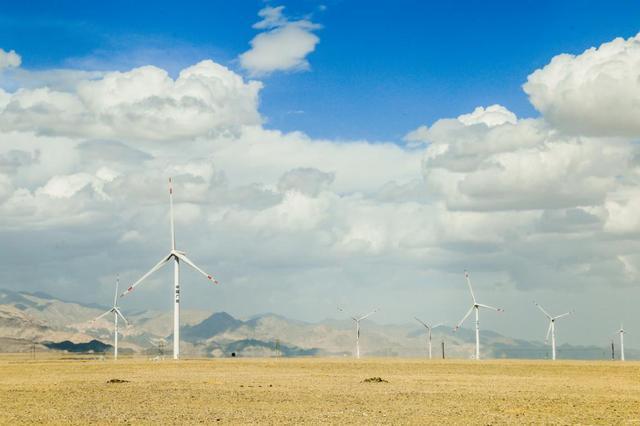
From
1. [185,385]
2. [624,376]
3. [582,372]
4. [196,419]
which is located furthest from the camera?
[582,372]

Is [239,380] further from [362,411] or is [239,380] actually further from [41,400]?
[362,411]

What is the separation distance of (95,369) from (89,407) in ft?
231

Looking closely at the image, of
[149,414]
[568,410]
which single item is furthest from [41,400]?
[568,410]

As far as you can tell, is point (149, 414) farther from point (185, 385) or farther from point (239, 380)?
point (239, 380)

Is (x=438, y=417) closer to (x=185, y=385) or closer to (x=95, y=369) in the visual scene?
(x=185, y=385)

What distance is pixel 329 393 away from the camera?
7519 centimetres

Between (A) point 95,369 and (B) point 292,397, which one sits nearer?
(B) point 292,397

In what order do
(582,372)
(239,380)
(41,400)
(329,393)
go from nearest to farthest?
(41,400) → (329,393) → (239,380) → (582,372)

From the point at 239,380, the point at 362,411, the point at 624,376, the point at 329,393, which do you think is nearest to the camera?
the point at 362,411

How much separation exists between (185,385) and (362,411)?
3200 cm

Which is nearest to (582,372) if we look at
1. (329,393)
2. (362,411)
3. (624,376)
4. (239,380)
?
(624,376)

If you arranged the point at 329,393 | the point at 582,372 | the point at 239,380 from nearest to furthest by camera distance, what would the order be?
the point at 329,393 → the point at 239,380 → the point at 582,372

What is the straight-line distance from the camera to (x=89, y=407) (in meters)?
61.4

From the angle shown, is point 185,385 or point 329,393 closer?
point 329,393
